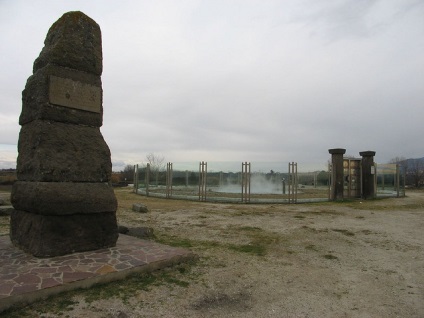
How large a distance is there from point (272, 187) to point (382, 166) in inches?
264

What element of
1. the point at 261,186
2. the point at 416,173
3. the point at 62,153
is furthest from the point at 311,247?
the point at 416,173

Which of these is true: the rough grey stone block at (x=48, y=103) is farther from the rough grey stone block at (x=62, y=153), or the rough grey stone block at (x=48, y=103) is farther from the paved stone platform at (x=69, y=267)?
the paved stone platform at (x=69, y=267)

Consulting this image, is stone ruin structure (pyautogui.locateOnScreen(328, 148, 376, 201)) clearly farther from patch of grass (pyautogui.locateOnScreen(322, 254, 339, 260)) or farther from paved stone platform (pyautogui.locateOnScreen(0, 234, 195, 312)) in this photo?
paved stone platform (pyautogui.locateOnScreen(0, 234, 195, 312))

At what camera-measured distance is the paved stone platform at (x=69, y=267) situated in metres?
3.37

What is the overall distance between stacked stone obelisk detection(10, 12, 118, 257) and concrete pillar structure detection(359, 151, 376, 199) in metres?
16.0

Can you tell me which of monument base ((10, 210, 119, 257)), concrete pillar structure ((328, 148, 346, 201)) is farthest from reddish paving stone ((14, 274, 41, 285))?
concrete pillar structure ((328, 148, 346, 201))

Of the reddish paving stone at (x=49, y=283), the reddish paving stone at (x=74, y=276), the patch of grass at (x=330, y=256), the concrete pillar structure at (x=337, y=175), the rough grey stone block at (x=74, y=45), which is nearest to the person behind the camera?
the reddish paving stone at (x=49, y=283)

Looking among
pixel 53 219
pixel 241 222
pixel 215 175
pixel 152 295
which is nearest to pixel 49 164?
pixel 53 219

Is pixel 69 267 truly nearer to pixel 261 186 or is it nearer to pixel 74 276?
pixel 74 276

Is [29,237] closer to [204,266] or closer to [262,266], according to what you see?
[204,266]

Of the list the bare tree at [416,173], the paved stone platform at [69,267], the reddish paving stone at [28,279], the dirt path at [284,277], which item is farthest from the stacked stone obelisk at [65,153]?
the bare tree at [416,173]

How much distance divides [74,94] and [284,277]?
4.17 m

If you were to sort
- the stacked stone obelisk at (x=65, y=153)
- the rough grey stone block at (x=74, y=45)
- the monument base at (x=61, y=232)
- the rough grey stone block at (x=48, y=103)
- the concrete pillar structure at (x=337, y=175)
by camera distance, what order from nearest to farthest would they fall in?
the monument base at (x=61, y=232), the stacked stone obelisk at (x=65, y=153), the rough grey stone block at (x=48, y=103), the rough grey stone block at (x=74, y=45), the concrete pillar structure at (x=337, y=175)

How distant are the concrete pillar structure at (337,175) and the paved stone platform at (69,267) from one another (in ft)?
44.2
